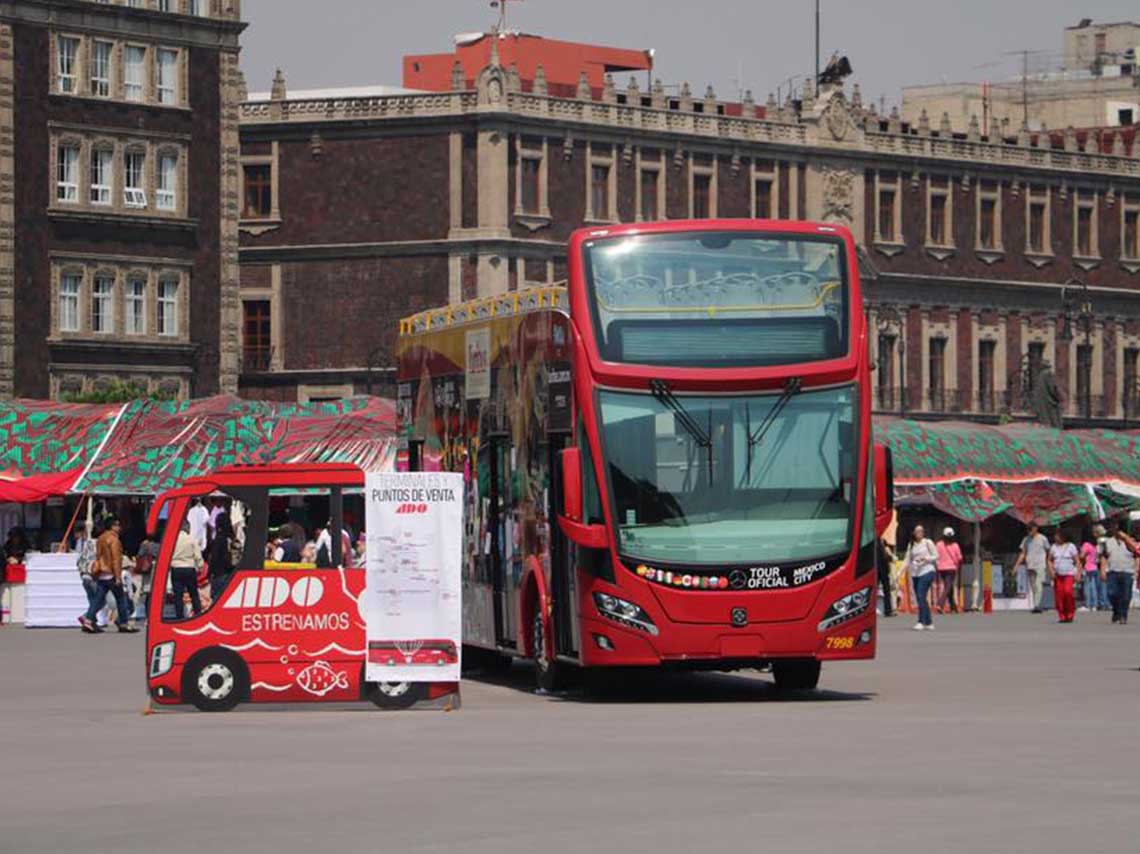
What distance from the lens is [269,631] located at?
2652 centimetres

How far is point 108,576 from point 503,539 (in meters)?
15.9

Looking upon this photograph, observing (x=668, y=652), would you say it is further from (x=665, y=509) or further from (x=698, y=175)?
(x=698, y=175)

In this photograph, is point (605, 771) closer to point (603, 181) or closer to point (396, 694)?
point (396, 694)

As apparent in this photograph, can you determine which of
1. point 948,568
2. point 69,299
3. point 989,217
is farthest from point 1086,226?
point 948,568

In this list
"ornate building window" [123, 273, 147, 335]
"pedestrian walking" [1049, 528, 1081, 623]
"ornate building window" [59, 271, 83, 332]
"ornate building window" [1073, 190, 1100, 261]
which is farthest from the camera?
"ornate building window" [1073, 190, 1100, 261]

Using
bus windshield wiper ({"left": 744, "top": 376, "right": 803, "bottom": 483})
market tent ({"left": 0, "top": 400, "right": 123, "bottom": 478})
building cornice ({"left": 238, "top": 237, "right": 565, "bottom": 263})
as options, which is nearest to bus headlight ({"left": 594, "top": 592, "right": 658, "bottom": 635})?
bus windshield wiper ({"left": 744, "top": 376, "right": 803, "bottom": 483})

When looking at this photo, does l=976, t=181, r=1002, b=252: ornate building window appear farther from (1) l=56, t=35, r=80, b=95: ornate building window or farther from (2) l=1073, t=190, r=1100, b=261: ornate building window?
(1) l=56, t=35, r=80, b=95: ornate building window

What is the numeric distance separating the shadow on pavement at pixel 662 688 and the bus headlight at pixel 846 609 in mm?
847

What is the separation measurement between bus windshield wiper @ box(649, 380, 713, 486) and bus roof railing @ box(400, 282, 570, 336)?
111 cm

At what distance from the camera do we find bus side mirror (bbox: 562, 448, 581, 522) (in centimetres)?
2738

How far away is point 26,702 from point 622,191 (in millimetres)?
78286

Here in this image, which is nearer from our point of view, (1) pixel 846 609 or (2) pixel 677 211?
(1) pixel 846 609

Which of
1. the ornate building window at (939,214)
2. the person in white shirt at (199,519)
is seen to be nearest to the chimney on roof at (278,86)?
the ornate building window at (939,214)

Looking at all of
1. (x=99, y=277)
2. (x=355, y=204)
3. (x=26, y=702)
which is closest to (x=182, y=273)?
(x=99, y=277)
